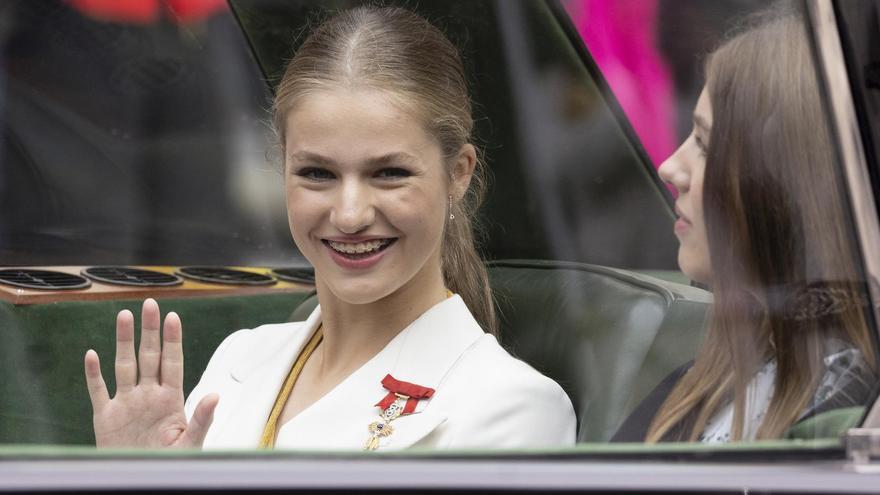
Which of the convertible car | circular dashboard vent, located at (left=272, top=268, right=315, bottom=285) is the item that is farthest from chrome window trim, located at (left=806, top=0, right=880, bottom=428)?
circular dashboard vent, located at (left=272, top=268, right=315, bottom=285)

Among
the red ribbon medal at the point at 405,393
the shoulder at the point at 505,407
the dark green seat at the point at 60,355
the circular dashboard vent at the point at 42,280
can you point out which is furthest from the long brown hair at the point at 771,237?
the circular dashboard vent at the point at 42,280

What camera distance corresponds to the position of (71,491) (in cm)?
116

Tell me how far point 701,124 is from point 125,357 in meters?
0.94

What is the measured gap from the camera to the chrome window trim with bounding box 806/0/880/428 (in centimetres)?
133

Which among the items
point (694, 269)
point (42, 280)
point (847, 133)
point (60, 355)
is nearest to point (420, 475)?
point (694, 269)

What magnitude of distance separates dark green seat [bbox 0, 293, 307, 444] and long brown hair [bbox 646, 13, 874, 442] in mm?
1094

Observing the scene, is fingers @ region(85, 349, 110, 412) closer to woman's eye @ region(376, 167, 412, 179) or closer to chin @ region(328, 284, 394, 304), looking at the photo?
chin @ region(328, 284, 394, 304)

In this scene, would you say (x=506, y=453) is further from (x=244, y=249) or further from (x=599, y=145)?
(x=244, y=249)

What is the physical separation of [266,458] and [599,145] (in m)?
0.85

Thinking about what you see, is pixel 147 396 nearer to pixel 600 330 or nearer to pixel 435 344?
pixel 435 344

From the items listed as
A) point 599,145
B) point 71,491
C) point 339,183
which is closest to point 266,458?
point 71,491

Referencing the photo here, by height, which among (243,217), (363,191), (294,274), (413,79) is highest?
(413,79)

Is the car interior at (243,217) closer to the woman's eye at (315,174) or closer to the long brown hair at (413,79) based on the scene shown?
the long brown hair at (413,79)

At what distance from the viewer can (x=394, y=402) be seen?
71.5 inches
